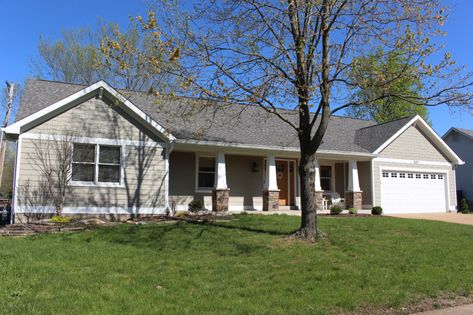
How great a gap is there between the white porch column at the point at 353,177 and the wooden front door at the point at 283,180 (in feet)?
10.0

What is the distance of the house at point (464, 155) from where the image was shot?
32.2 m

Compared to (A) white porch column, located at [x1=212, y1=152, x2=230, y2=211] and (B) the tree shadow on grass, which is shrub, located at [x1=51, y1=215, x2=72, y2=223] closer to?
(B) the tree shadow on grass

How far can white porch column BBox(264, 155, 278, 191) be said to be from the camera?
63.9ft

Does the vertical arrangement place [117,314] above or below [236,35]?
below

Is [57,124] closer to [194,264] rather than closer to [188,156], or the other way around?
[188,156]

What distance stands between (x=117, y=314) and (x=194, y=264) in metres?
2.98

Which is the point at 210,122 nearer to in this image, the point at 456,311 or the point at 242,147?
the point at 242,147

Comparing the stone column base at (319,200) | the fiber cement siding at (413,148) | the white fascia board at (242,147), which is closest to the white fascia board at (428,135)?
the fiber cement siding at (413,148)

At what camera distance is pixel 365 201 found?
22750mm

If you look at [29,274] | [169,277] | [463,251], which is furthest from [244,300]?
[463,251]

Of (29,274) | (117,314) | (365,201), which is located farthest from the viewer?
(365,201)

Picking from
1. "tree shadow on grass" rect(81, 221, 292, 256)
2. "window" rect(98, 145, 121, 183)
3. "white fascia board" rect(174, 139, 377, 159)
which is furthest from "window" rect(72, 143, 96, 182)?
"tree shadow on grass" rect(81, 221, 292, 256)

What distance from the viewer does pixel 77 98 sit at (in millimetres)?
15594

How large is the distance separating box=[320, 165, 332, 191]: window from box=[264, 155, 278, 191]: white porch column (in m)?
4.40
